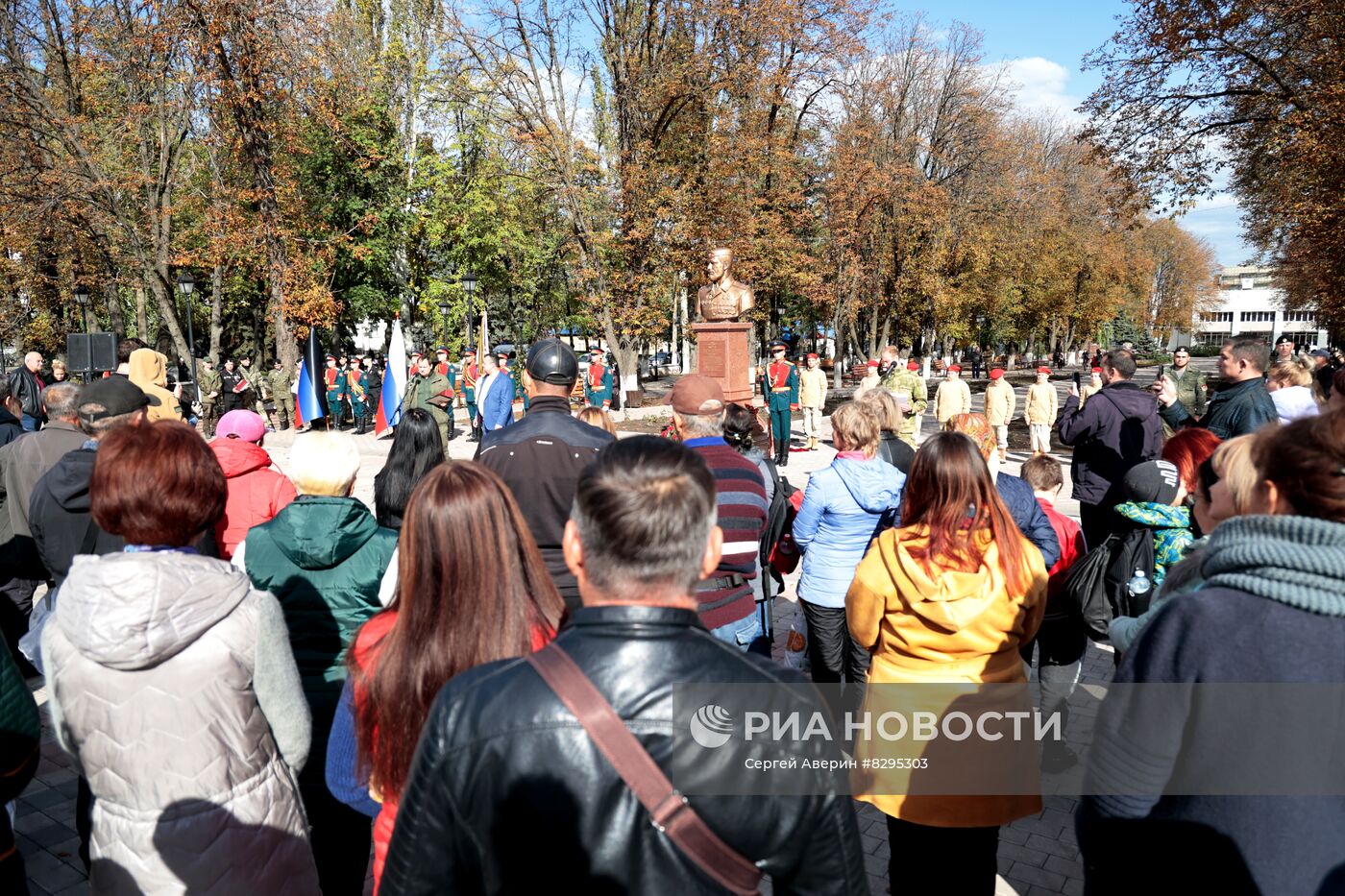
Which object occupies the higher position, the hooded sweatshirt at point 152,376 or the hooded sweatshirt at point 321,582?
the hooded sweatshirt at point 152,376

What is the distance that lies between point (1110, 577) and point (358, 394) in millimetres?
19434

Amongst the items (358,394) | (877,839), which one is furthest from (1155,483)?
(358,394)

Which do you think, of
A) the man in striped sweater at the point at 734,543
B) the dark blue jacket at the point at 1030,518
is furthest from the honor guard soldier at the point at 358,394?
the dark blue jacket at the point at 1030,518

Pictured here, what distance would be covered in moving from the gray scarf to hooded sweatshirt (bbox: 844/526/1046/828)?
1060 millimetres

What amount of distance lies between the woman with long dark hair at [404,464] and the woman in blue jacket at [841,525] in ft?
5.78

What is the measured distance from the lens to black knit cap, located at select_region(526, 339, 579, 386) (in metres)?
4.14

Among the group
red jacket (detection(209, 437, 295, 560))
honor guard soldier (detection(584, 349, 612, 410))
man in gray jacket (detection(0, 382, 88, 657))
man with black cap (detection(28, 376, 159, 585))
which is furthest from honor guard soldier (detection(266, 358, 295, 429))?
red jacket (detection(209, 437, 295, 560))

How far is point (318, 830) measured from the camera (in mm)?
3004

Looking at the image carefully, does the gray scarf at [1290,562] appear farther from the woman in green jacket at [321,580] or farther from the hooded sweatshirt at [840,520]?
the hooded sweatshirt at [840,520]

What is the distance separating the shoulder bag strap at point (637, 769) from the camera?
1341mm

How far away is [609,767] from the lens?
1354 millimetres

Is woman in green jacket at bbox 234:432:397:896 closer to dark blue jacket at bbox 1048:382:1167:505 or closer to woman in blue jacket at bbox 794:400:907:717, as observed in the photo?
woman in blue jacket at bbox 794:400:907:717

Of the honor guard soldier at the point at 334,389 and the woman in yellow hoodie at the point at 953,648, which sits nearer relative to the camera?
the woman in yellow hoodie at the point at 953,648

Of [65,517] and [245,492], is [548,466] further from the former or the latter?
[65,517]
